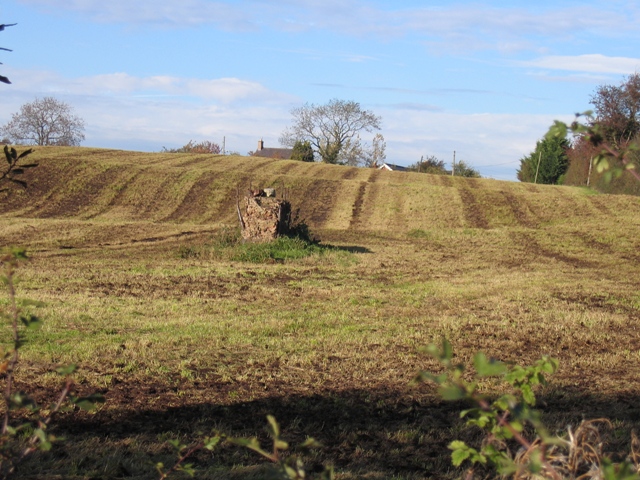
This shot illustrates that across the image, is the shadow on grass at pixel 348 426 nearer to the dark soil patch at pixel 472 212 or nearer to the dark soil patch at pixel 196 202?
the dark soil patch at pixel 196 202

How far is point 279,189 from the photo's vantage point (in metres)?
24.7

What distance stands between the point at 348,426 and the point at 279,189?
1966 centimetres

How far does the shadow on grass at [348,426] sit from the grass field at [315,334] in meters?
0.02

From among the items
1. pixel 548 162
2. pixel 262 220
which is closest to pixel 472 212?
pixel 262 220

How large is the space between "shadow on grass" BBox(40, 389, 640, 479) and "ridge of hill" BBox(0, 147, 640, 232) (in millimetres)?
18838

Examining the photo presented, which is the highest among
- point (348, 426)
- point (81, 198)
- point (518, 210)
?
point (518, 210)

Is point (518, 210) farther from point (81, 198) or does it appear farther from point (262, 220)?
point (81, 198)

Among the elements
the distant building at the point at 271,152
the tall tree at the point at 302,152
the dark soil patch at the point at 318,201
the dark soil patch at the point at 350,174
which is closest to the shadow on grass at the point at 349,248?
the dark soil patch at the point at 318,201

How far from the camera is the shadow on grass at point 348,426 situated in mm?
4598

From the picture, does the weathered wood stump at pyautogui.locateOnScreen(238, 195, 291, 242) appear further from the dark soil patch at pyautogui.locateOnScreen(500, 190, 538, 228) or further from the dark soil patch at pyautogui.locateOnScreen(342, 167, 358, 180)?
the dark soil patch at pyautogui.locateOnScreen(342, 167, 358, 180)

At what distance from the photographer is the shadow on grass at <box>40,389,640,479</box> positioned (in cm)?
460

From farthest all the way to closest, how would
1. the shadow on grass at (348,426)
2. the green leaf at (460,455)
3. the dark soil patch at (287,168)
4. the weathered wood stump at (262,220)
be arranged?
the dark soil patch at (287,168) → the weathered wood stump at (262,220) → the shadow on grass at (348,426) → the green leaf at (460,455)

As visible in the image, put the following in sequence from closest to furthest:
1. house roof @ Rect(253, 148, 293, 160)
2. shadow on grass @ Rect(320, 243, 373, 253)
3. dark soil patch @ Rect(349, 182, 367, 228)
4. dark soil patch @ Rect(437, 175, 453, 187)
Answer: shadow on grass @ Rect(320, 243, 373, 253), dark soil patch @ Rect(349, 182, 367, 228), dark soil patch @ Rect(437, 175, 453, 187), house roof @ Rect(253, 148, 293, 160)

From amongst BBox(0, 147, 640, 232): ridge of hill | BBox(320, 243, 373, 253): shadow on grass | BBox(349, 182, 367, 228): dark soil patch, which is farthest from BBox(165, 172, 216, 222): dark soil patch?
BBox(320, 243, 373, 253): shadow on grass
